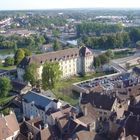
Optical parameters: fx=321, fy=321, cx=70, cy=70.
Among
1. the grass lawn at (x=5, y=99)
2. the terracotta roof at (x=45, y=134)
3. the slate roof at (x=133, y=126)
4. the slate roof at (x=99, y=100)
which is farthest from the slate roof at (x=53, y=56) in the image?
the slate roof at (x=133, y=126)

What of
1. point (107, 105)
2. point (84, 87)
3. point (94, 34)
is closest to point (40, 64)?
point (84, 87)

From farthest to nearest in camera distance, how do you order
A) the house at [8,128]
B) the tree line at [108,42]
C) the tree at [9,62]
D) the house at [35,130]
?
the tree line at [108,42]
the tree at [9,62]
the house at [8,128]
the house at [35,130]

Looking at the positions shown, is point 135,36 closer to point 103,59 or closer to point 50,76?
point 103,59

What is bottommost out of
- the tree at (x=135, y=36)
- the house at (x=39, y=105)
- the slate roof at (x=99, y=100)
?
the tree at (x=135, y=36)

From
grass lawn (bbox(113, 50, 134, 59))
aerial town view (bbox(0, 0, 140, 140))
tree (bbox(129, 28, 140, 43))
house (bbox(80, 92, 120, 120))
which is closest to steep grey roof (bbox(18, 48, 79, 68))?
aerial town view (bbox(0, 0, 140, 140))

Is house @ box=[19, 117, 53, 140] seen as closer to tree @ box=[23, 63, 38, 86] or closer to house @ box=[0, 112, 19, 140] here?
house @ box=[0, 112, 19, 140]

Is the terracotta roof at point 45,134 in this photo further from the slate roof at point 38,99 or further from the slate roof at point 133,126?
the slate roof at point 38,99
